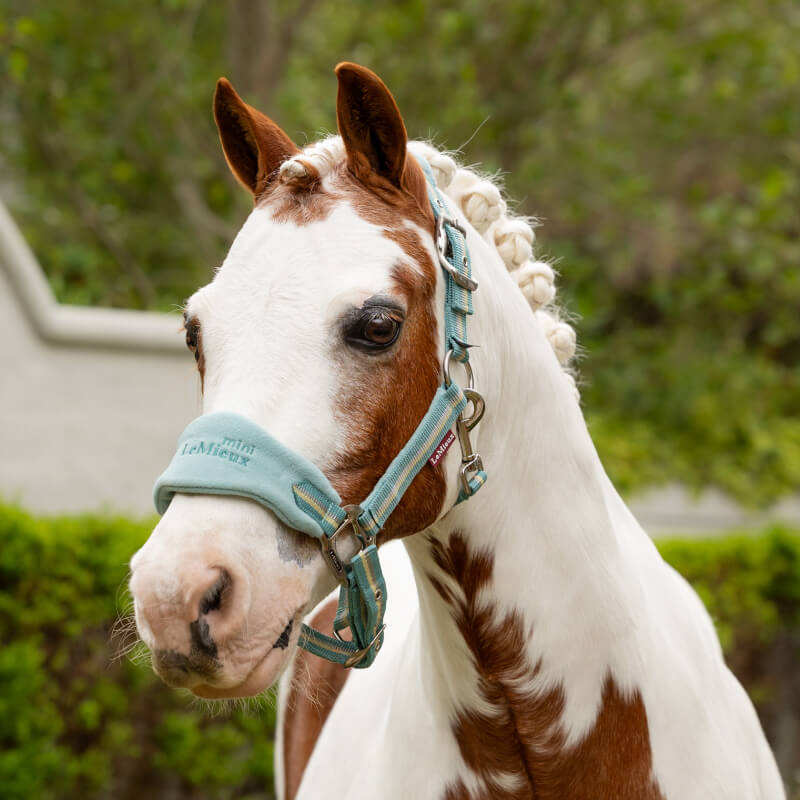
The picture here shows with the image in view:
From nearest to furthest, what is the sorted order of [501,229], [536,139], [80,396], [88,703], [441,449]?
[441,449]
[501,229]
[88,703]
[80,396]
[536,139]

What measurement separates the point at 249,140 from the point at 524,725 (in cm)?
125

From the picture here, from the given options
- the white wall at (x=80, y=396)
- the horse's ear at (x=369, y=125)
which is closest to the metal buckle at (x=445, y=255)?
the horse's ear at (x=369, y=125)

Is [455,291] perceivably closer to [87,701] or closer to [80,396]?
[87,701]

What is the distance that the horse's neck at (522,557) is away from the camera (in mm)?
1783

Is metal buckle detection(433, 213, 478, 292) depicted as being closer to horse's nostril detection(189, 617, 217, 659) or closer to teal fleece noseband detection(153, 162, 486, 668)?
teal fleece noseband detection(153, 162, 486, 668)

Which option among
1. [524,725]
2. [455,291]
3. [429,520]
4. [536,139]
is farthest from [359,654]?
[536,139]

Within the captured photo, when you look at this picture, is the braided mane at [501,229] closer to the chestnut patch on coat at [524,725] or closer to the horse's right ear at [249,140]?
the horse's right ear at [249,140]

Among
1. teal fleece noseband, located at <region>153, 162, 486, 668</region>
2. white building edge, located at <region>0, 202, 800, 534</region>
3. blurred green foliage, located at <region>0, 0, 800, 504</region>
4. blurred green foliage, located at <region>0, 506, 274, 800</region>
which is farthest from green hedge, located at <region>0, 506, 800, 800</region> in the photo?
blurred green foliage, located at <region>0, 0, 800, 504</region>

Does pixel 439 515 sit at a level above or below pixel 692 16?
below

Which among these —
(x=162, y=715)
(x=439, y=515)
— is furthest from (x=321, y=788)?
(x=162, y=715)

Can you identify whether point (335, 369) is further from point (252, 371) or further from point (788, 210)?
point (788, 210)

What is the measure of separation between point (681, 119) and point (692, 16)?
965 mm

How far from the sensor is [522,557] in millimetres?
1796

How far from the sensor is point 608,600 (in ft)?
6.14
